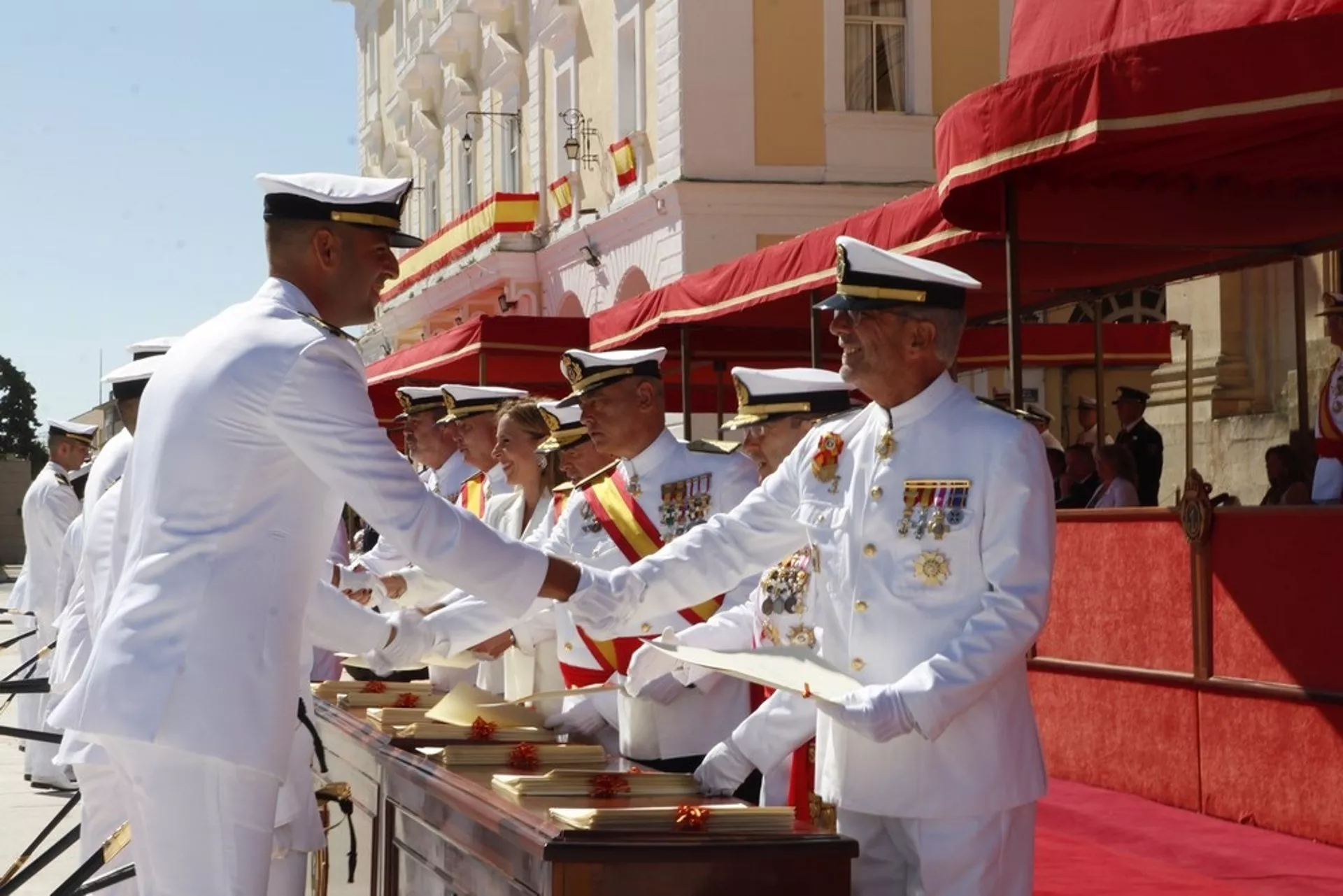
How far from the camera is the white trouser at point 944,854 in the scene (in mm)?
3949

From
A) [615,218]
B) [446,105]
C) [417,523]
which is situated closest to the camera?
[417,523]

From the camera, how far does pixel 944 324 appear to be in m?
4.23

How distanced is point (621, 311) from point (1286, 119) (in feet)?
25.8

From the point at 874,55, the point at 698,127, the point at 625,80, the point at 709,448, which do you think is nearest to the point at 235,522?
the point at 709,448

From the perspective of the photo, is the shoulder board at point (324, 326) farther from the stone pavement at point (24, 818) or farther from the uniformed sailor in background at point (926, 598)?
the stone pavement at point (24, 818)

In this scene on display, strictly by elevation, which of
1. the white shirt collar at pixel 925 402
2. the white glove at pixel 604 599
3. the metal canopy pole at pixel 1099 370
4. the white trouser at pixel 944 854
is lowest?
the white trouser at pixel 944 854

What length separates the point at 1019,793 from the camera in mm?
4031

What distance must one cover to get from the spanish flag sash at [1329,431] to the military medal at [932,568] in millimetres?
6132

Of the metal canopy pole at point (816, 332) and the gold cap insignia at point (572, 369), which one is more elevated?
the metal canopy pole at point (816, 332)

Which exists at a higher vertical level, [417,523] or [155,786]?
[417,523]

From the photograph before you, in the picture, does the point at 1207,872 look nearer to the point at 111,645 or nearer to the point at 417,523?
the point at 417,523

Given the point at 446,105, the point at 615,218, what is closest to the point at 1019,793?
the point at 615,218

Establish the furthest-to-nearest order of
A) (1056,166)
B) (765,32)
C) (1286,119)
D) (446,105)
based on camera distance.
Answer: (446,105), (765,32), (1056,166), (1286,119)

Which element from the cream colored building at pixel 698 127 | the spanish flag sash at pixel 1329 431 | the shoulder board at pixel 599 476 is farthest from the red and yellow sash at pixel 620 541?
the cream colored building at pixel 698 127
